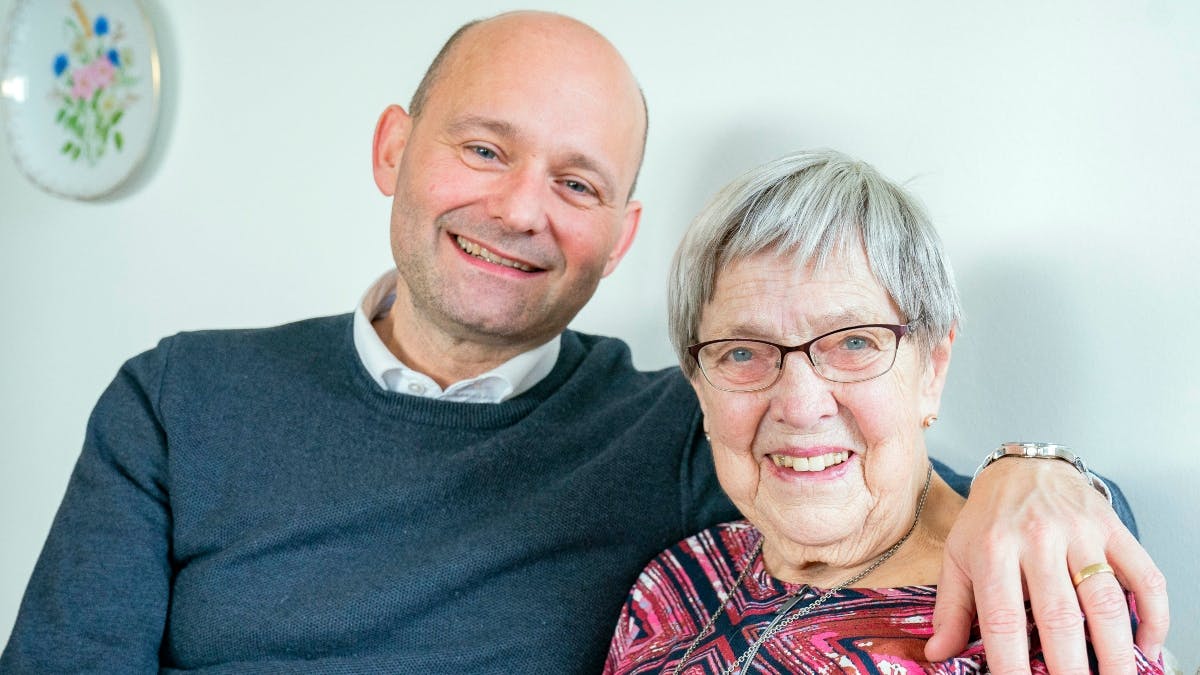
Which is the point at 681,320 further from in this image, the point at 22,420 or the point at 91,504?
the point at 22,420

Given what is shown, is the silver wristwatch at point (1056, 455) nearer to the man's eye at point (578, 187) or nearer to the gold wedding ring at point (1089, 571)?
the gold wedding ring at point (1089, 571)

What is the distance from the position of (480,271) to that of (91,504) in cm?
72

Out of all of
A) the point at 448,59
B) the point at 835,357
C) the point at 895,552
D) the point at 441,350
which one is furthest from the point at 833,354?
the point at 448,59

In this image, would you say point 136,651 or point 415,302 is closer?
point 136,651

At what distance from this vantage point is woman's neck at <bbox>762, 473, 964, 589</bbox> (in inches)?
48.8

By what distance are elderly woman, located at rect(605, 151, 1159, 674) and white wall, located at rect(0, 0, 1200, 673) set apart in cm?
33

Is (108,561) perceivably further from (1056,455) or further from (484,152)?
(1056,455)

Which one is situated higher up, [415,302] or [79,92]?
[79,92]

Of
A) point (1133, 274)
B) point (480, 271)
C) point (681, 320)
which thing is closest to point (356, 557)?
point (480, 271)

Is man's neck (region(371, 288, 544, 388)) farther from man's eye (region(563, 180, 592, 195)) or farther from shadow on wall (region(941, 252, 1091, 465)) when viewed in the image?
shadow on wall (region(941, 252, 1091, 465))

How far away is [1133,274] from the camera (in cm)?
145

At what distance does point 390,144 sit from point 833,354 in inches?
40.6

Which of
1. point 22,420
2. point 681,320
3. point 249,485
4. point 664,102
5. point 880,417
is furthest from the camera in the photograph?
point 22,420

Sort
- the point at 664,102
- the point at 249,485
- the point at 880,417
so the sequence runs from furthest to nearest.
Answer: the point at 664,102, the point at 249,485, the point at 880,417
